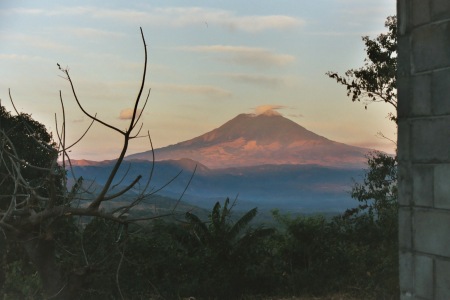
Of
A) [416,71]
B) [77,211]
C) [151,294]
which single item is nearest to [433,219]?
[416,71]

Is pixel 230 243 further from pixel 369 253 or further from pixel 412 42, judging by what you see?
pixel 412 42

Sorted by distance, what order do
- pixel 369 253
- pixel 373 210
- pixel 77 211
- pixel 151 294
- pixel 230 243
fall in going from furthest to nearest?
1. pixel 373 210
2. pixel 369 253
3. pixel 230 243
4. pixel 151 294
5. pixel 77 211

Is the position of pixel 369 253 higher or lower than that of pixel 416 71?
lower

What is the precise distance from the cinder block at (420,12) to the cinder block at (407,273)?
154 cm

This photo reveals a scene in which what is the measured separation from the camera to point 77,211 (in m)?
6.48

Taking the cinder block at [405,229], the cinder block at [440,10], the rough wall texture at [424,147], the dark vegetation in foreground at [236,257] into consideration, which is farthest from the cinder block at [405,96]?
the dark vegetation in foreground at [236,257]

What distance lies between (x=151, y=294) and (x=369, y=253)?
4864mm

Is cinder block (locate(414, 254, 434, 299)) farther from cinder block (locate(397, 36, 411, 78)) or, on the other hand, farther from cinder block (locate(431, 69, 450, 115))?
cinder block (locate(397, 36, 411, 78))

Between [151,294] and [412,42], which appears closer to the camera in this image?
[412,42]

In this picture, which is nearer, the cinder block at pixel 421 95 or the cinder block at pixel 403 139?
the cinder block at pixel 421 95

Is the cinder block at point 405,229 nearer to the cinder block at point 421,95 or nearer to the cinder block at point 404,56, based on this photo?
the cinder block at point 421,95

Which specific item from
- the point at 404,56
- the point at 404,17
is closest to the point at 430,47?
the point at 404,56

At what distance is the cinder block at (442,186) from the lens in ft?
11.8

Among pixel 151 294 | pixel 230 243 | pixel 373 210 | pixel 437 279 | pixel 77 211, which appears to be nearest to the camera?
pixel 437 279
